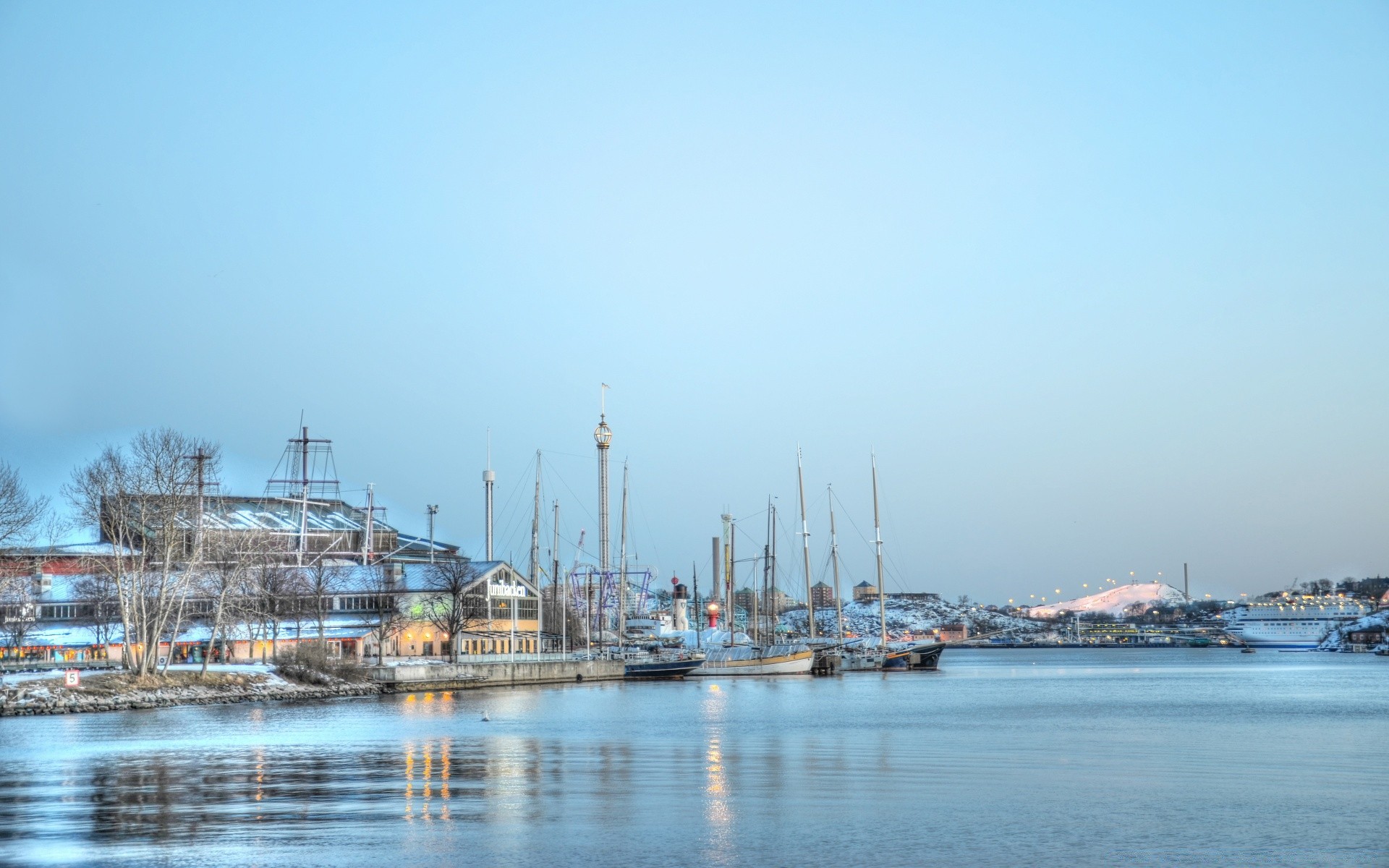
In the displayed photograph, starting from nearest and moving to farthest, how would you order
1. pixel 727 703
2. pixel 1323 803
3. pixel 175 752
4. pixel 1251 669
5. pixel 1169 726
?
pixel 1323 803 < pixel 175 752 < pixel 1169 726 < pixel 727 703 < pixel 1251 669

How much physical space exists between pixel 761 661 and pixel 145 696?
63.0m

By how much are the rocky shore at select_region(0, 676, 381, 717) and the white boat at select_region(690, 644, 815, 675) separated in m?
43.9

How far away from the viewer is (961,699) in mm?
84875

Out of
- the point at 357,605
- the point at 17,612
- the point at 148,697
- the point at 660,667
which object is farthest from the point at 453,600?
the point at 148,697

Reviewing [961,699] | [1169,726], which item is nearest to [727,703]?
[961,699]

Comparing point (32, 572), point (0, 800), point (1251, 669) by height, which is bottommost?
point (1251, 669)

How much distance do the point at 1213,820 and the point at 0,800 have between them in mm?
27097

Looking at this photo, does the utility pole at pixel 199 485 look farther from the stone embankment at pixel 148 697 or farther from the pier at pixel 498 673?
the pier at pixel 498 673

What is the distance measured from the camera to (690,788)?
3344cm

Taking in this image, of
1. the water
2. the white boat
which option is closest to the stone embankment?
the water

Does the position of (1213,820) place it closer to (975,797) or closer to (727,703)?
(975,797)

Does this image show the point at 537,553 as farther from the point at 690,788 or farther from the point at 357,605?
the point at 690,788

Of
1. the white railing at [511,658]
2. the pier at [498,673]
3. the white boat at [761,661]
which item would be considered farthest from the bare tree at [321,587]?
the white boat at [761,661]

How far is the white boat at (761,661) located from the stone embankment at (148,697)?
4355 centimetres
